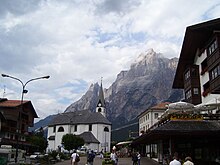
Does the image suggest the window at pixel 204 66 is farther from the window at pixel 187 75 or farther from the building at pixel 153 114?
the building at pixel 153 114

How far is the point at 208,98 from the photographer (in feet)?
122

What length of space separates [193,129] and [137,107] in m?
172

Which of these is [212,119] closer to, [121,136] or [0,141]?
[0,141]

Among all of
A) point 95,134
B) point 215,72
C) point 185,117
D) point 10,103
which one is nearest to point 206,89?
point 215,72

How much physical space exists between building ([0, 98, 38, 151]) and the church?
2984 centimetres

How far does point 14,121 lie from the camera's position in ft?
207

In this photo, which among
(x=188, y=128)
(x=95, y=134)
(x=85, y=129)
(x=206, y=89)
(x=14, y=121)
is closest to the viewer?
(x=188, y=128)

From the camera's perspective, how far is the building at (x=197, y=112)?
80.3ft

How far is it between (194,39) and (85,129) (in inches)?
2992

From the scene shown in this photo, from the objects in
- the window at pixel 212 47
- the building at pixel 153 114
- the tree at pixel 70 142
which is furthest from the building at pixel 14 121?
the window at pixel 212 47

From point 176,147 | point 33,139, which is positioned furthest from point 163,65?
point 176,147

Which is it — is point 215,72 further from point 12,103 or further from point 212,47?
point 12,103

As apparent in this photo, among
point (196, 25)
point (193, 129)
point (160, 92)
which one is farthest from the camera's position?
point (160, 92)

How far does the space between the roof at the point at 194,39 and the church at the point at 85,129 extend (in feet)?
193
